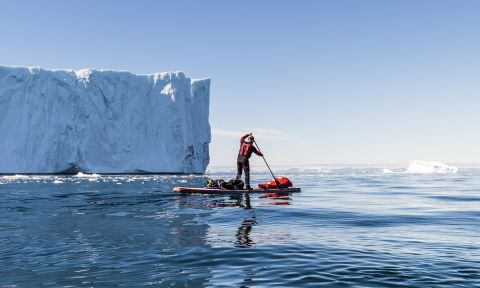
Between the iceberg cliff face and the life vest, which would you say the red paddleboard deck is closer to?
the life vest

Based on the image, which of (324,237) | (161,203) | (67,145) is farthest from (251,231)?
(67,145)

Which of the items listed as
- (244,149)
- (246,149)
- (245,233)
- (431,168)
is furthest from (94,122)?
(431,168)

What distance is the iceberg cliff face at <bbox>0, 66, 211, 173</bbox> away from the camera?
47938 millimetres

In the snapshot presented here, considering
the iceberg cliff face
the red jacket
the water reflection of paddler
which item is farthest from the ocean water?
the iceberg cliff face

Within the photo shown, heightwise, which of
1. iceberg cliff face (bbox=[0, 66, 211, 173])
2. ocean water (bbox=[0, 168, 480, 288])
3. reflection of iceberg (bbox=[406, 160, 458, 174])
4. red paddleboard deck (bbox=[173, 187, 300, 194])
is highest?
iceberg cliff face (bbox=[0, 66, 211, 173])

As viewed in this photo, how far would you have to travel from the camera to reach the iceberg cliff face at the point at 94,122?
4794 cm

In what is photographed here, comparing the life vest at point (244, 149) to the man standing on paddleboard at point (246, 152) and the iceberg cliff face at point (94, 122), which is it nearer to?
the man standing on paddleboard at point (246, 152)

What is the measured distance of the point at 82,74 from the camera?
5147 cm

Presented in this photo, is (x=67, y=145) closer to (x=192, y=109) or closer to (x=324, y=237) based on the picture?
(x=192, y=109)

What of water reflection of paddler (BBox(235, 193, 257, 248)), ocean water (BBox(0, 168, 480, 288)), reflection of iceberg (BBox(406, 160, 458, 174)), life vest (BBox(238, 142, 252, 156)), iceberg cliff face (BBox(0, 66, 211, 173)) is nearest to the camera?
ocean water (BBox(0, 168, 480, 288))

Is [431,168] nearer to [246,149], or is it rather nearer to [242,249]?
[246,149]

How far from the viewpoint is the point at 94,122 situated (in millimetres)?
50031

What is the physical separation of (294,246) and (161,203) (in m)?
8.23

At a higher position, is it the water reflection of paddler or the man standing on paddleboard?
the man standing on paddleboard
